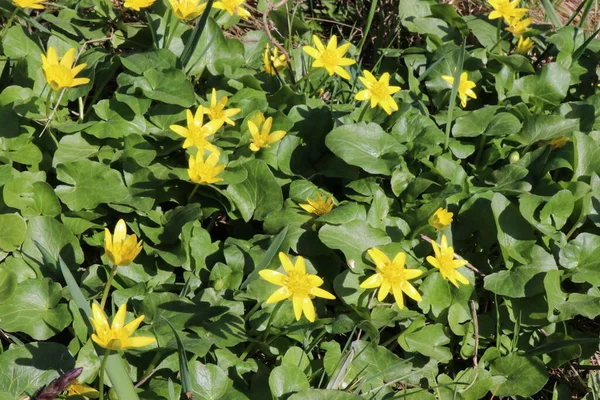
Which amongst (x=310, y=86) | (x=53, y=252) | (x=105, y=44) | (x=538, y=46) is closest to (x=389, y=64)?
(x=310, y=86)

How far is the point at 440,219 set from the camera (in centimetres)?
239

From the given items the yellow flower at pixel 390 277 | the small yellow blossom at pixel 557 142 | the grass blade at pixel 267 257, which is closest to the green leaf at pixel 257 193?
Result: the grass blade at pixel 267 257

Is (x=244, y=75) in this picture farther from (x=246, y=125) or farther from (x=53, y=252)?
(x=53, y=252)

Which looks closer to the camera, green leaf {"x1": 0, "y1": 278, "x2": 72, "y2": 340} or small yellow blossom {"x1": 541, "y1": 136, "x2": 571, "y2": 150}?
green leaf {"x1": 0, "y1": 278, "x2": 72, "y2": 340}

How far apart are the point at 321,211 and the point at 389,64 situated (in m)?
1.21

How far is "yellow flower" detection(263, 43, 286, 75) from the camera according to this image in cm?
296

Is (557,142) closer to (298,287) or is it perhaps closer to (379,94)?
(379,94)

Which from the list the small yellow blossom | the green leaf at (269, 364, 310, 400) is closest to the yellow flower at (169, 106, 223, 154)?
the green leaf at (269, 364, 310, 400)

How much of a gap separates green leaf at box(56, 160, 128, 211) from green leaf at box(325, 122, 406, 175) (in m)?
0.74

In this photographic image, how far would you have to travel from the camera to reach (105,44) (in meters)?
3.15

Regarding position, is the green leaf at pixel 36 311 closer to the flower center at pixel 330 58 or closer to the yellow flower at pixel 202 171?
the yellow flower at pixel 202 171

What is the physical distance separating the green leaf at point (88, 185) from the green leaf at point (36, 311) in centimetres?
31

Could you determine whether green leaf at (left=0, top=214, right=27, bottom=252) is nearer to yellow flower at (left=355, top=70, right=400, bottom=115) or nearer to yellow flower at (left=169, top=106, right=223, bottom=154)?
yellow flower at (left=169, top=106, right=223, bottom=154)

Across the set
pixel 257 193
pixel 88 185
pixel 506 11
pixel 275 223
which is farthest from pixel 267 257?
pixel 506 11
